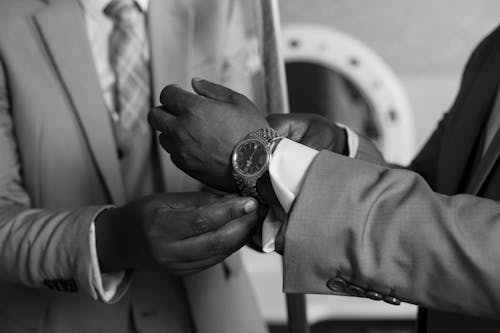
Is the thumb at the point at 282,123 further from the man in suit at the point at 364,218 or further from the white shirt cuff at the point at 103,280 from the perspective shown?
the white shirt cuff at the point at 103,280

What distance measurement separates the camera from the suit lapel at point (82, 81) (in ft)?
2.80

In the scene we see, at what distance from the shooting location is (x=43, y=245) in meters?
0.78

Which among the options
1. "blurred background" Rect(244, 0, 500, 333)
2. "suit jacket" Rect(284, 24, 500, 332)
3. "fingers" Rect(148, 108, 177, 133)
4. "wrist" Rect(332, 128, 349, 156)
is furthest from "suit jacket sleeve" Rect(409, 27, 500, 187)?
"blurred background" Rect(244, 0, 500, 333)

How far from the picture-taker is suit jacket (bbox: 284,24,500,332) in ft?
1.73

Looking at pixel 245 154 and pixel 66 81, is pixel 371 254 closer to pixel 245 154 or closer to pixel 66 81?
pixel 245 154

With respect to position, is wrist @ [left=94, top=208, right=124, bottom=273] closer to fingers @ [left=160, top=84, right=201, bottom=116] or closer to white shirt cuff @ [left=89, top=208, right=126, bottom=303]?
white shirt cuff @ [left=89, top=208, right=126, bottom=303]

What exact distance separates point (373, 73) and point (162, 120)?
125 cm

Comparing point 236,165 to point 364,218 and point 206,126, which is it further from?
point 364,218

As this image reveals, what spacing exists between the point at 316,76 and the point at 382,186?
52.3 inches

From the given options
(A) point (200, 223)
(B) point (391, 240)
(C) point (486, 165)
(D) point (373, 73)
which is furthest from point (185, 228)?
(D) point (373, 73)

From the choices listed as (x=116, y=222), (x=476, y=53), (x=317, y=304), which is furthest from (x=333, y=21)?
(x=116, y=222)

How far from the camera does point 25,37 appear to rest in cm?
85

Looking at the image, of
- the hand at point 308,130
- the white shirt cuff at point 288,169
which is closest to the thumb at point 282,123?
the hand at point 308,130

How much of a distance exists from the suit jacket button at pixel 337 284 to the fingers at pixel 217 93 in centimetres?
23
